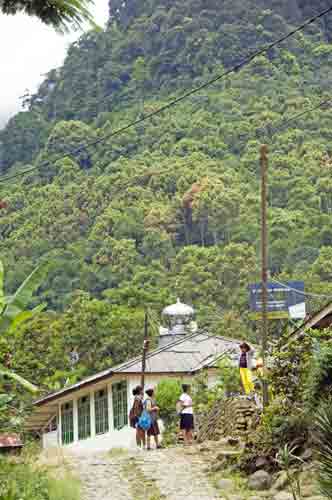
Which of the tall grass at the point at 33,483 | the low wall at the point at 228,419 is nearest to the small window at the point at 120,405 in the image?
the low wall at the point at 228,419

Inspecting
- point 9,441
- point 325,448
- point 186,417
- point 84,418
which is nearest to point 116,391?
point 84,418

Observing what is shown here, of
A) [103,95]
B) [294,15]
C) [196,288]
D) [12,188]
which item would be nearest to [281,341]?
[196,288]

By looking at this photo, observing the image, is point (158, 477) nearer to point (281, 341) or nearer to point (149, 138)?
point (281, 341)

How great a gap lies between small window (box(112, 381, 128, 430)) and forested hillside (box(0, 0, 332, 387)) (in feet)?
19.4

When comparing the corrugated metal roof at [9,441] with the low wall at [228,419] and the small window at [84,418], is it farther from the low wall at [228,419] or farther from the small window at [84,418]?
the small window at [84,418]

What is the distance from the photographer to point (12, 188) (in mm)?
102562

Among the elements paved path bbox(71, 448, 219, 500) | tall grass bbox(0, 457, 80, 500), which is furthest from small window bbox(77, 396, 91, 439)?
tall grass bbox(0, 457, 80, 500)

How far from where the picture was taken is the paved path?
15586 mm

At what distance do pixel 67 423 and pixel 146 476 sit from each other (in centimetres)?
2060

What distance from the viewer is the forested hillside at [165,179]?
62.0 meters

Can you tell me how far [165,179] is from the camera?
9725 centimetres

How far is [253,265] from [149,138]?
44.8 meters

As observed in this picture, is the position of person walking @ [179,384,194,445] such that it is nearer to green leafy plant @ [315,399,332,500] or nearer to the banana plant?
green leafy plant @ [315,399,332,500]

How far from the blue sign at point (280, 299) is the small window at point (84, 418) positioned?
6712 mm
